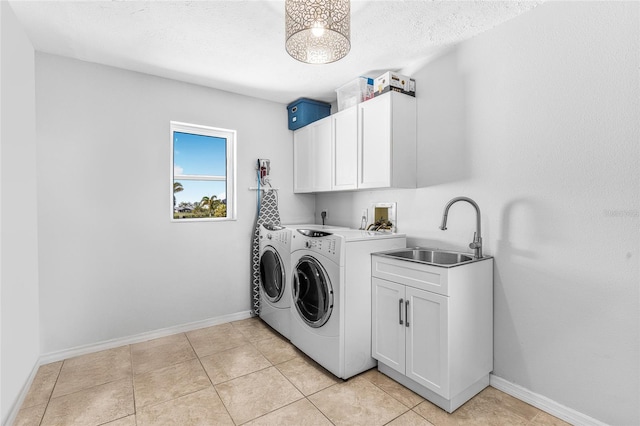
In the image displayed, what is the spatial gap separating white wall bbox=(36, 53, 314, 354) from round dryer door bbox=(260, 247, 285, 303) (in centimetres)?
28

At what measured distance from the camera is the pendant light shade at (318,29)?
1540mm

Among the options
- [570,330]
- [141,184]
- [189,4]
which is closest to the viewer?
[570,330]

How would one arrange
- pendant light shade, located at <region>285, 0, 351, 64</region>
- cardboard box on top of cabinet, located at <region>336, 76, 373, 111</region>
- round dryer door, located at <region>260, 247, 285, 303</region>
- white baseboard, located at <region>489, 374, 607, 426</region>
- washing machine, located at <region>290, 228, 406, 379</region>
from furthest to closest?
round dryer door, located at <region>260, 247, 285, 303</region>, cardboard box on top of cabinet, located at <region>336, 76, 373, 111</region>, washing machine, located at <region>290, 228, 406, 379</region>, white baseboard, located at <region>489, 374, 607, 426</region>, pendant light shade, located at <region>285, 0, 351, 64</region>

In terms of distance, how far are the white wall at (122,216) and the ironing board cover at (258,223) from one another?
8cm

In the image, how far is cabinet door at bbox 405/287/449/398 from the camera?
70.0 inches

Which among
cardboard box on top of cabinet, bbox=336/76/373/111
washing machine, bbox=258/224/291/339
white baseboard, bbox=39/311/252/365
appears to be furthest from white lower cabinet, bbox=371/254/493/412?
white baseboard, bbox=39/311/252/365

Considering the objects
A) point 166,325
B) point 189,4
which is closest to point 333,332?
point 166,325

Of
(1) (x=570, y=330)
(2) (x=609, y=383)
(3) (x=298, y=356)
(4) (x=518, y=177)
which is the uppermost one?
(4) (x=518, y=177)

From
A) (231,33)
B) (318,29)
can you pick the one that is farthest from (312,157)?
(318,29)

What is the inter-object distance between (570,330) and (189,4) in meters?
2.86

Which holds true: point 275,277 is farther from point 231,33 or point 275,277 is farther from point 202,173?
point 231,33

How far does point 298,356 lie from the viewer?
2.49 metres

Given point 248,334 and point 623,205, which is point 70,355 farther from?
point 623,205

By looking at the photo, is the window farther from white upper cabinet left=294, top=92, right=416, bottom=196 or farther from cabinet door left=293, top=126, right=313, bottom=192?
white upper cabinet left=294, top=92, right=416, bottom=196
